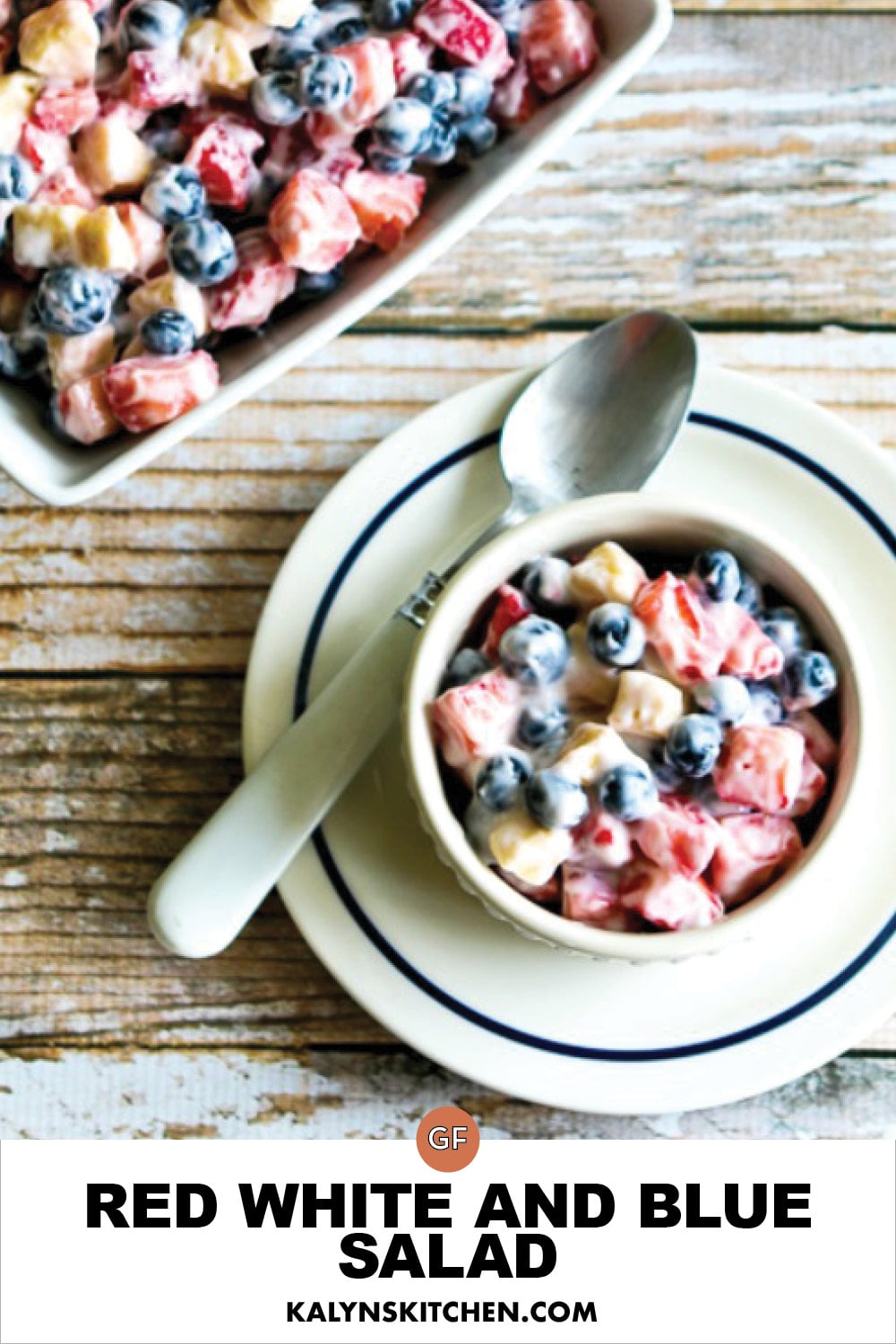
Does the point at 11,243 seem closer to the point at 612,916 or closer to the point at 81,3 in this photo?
the point at 81,3

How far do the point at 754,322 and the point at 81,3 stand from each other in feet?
1.90

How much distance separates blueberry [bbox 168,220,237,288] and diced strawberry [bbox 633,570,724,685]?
0.38m

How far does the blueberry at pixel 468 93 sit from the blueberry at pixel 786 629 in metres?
0.43

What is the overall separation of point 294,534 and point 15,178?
0.35 m

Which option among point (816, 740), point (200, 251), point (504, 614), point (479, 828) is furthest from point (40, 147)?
point (816, 740)

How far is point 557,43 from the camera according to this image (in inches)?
47.5

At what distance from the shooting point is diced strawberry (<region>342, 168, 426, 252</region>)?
3.88 feet

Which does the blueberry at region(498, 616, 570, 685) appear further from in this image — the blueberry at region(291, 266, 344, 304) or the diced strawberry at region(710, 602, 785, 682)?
the blueberry at region(291, 266, 344, 304)

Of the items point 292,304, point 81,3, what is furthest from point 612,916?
point 81,3

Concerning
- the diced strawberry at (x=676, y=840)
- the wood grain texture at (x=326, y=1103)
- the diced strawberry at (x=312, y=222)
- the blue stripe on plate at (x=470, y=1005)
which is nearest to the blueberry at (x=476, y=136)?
the diced strawberry at (x=312, y=222)

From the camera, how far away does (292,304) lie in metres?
1.22

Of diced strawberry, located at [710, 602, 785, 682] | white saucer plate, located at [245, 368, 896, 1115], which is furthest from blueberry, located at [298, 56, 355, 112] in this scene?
diced strawberry, located at [710, 602, 785, 682]

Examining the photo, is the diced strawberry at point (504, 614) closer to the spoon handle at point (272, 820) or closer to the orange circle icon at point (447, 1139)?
the spoon handle at point (272, 820)

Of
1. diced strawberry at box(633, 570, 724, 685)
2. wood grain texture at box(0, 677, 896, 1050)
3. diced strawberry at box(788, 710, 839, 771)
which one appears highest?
diced strawberry at box(633, 570, 724, 685)
